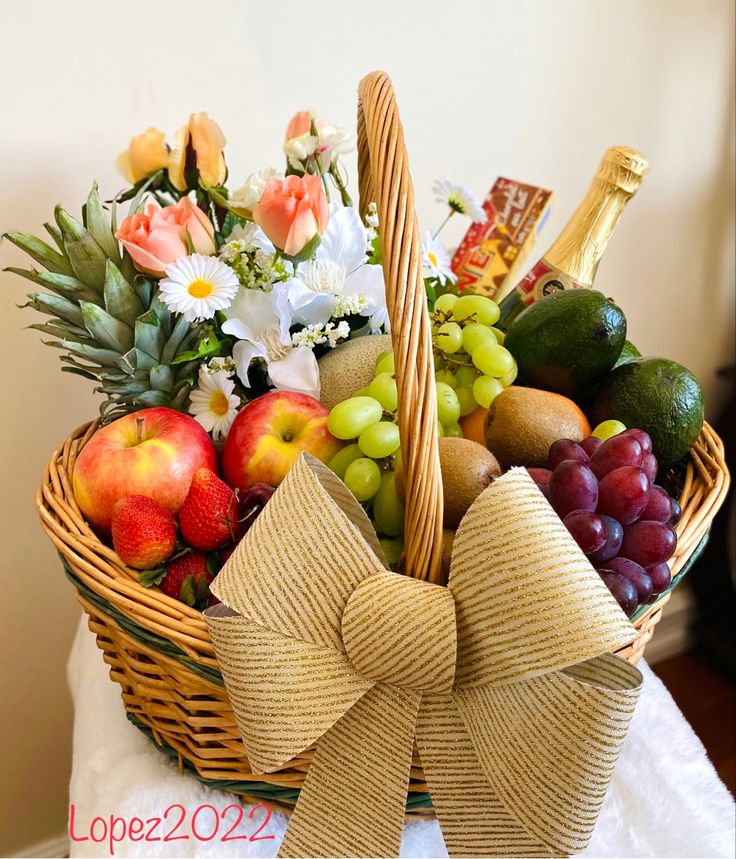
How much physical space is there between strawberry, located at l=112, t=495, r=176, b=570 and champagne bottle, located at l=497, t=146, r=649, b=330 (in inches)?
19.6

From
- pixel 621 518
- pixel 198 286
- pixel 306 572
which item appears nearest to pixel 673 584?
pixel 621 518

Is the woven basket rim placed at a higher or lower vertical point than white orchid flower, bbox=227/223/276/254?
lower

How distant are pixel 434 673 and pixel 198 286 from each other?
1.37ft

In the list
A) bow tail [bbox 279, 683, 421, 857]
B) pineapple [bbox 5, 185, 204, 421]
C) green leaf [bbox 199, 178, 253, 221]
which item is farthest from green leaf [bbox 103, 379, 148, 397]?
bow tail [bbox 279, 683, 421, 857]

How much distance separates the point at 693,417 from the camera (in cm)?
68

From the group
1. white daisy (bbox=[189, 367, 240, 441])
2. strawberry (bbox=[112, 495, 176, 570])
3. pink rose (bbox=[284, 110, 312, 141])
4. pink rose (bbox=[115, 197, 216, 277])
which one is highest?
pink rose (bbox=[284, 110, 312, 141])

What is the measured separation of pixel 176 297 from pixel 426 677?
40 cm

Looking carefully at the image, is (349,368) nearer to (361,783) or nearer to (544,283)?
(544,283)

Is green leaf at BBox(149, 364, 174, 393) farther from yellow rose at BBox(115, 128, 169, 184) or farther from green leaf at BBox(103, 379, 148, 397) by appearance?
yellow rose at BBox(115, 128, 169, 184)

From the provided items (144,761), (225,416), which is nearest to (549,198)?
(225,416)

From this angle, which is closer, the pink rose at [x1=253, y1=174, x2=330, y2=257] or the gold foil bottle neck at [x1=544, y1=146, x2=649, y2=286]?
the pink rose at [x1=253, y1=174, x2=330, y2=257]

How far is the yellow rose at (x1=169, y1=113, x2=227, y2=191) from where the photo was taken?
0.80m

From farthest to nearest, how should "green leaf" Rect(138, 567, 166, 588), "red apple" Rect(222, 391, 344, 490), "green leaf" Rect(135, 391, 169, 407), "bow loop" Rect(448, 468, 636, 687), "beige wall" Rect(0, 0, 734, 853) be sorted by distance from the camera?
"beige wall" Rect(0, 0, 734, 853), "green leaf" Rect(135, 391, 169, 407), "red apple" Rect(222, 391, 344, 490), "green leaf" Rect(138, 567, 166, 588), "bow loop" Rect(448, 468, 636, 687)

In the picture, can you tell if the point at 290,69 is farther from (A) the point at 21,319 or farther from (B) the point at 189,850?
(B) the point at 189,850
